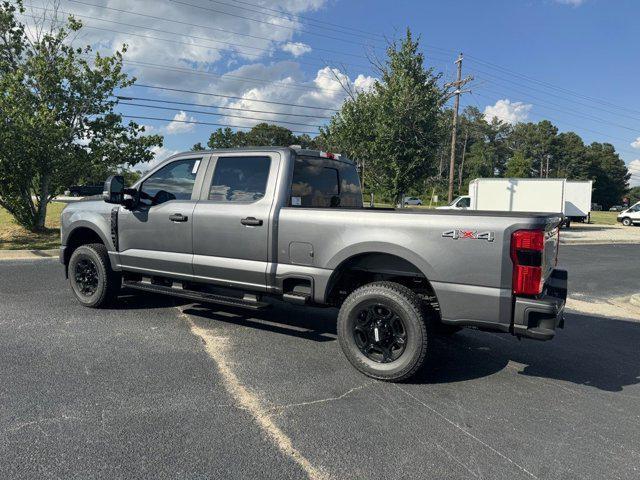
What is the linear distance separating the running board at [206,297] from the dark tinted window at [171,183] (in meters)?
0.99

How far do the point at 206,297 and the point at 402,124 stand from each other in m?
13.2

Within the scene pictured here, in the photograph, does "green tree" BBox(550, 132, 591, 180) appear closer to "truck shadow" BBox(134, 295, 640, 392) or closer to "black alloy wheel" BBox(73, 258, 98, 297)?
"truck shadow" BBox(134, 295, 640, 392)

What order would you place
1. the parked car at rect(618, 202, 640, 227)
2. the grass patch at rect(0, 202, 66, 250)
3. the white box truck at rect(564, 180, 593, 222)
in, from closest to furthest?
1. the grass patch at rect(0, 202, 66, 250)
2. the white box truck at rect(564, 180, 593, 222)
3. the parked car at rect(618, 202, 640, 227)

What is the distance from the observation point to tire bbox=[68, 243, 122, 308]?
5.78m

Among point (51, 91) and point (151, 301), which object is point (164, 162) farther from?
point (51, 91)

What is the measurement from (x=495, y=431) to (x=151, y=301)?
16.1 ft

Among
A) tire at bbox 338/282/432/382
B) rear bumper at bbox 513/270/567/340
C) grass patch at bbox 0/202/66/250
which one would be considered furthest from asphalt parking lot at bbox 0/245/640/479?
grass patch at bbox 0/202/66/250

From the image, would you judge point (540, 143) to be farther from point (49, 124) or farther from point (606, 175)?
point (49, 124)

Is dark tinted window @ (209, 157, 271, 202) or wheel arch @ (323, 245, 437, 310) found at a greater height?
dark tinted window @ (209, 157, 271, 202)

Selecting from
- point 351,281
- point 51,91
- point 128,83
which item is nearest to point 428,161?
point 128,83

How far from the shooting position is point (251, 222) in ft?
14.9

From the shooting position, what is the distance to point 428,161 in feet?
56.6

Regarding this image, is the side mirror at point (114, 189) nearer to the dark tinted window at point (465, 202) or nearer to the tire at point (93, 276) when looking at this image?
the tire at point (93, 276)

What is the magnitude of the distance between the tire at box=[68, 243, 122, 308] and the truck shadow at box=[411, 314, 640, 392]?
13.0ft
